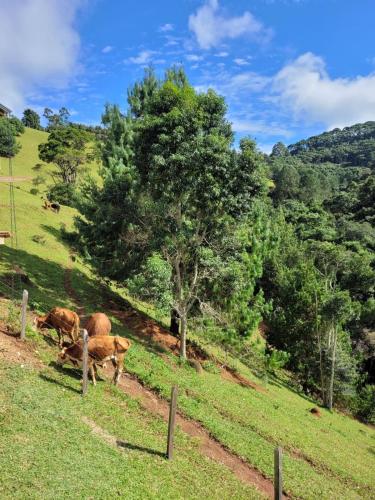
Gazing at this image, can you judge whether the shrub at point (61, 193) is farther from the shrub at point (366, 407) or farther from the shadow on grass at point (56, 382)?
the shadow on grass at point (56, 382)

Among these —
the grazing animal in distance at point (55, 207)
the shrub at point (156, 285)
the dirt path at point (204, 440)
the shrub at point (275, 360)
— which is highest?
the grazing animal in distance at point (55, 207)

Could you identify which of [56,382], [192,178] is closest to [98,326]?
[56,382]

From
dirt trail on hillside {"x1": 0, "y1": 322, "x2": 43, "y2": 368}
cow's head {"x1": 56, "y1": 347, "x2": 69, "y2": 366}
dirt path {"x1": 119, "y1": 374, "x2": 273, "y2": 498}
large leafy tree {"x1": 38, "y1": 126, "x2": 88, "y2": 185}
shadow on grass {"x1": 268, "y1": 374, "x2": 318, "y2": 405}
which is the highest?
large leafy tree {"x1": 38, "y1": 126, "x2": 88, "y2": 185}

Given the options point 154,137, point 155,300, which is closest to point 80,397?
point 155,300

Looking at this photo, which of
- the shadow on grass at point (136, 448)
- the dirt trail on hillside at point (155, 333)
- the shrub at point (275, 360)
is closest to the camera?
the shadow on grass at point (136, 448)

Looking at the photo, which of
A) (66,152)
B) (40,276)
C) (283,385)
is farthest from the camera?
(66,152)

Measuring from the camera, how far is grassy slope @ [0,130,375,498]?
16531 mm

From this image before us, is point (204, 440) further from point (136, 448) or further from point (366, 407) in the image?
point (366, 407)

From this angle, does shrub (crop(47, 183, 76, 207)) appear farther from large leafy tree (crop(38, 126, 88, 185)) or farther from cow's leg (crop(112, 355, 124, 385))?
cow's leg (crop(112, 355, 124, 385))

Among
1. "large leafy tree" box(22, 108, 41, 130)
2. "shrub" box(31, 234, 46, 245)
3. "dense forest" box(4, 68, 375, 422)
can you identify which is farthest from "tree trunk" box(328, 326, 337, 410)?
"large leafy tree" box(22, 108, 41, 130)

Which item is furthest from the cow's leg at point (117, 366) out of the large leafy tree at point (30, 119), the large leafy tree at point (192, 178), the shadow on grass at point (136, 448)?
the large leafy tree at point (30, 119)

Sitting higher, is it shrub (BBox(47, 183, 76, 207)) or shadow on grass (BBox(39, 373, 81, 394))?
shrub (BBox(47, 183, 76, 207))

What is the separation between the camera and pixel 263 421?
20.7 meters

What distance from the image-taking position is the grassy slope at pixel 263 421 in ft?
54.2
